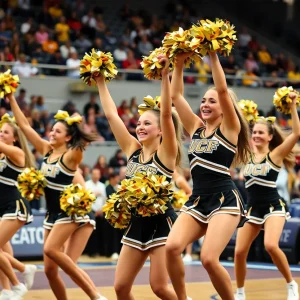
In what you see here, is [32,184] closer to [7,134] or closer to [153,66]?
[7,134]

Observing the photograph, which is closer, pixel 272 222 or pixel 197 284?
pixel 272 222

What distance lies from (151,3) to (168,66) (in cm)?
1884

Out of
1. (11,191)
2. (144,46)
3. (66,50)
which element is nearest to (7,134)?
(11,191)

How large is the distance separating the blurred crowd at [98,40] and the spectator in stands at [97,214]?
13.6ft

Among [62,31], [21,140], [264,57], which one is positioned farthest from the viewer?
[264,57]

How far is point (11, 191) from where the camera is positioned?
893cm

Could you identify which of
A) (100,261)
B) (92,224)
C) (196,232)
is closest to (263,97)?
(100,261)

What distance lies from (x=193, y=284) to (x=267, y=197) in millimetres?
1868

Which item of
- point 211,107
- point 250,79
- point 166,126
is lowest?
point 166,126

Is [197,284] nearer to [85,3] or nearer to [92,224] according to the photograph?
[92,224]

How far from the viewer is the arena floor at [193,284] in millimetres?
9180

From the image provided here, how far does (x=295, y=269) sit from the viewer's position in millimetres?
12500

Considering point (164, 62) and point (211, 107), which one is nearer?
point (164, 62)

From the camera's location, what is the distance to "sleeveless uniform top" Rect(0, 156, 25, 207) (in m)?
8.88
